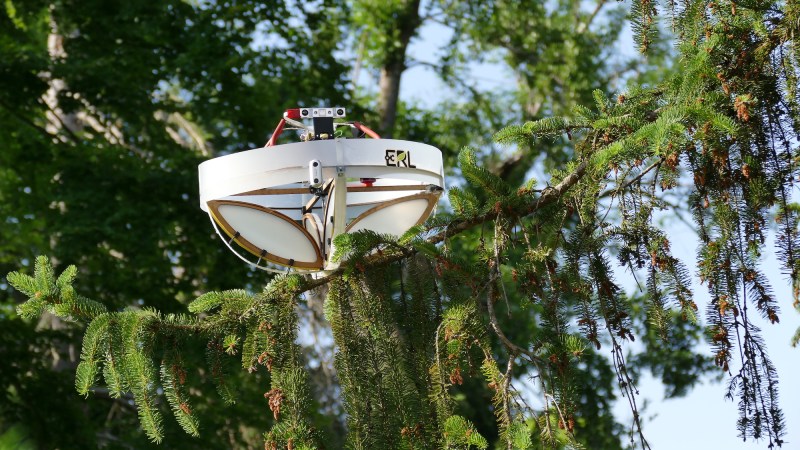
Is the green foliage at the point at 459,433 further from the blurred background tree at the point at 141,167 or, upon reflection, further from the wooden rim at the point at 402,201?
the blurred background tree at the point at 141,167

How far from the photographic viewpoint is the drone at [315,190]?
3.34m

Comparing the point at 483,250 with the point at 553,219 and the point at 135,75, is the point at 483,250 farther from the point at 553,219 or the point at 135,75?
the point at 135,75

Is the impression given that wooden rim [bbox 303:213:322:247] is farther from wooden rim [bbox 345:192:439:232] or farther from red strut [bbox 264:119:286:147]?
red strut [bbox 264:119:286:147]

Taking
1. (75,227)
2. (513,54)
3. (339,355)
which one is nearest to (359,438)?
(339,355)

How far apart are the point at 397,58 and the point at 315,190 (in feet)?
32.8

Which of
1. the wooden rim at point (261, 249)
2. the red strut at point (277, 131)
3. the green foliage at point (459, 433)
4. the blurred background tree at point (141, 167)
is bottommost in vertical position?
the green foliage at point (459, 433)

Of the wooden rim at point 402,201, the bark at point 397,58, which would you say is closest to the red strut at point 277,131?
the wooden rim at point 402,201

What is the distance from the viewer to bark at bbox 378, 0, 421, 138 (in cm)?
1307

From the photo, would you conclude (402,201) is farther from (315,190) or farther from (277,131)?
(277,131)

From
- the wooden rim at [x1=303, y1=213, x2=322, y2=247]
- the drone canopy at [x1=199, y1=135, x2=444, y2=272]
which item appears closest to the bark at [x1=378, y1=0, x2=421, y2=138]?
the drone canopy at [x1=199, y1=135, x2=444, y2=272]

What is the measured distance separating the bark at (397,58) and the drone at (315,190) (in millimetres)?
9052

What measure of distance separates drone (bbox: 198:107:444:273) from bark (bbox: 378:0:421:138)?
905 centimetres

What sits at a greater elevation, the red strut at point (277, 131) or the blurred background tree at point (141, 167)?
the blurred background tree at point (141, 167)

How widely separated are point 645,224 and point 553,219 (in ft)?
0.90
